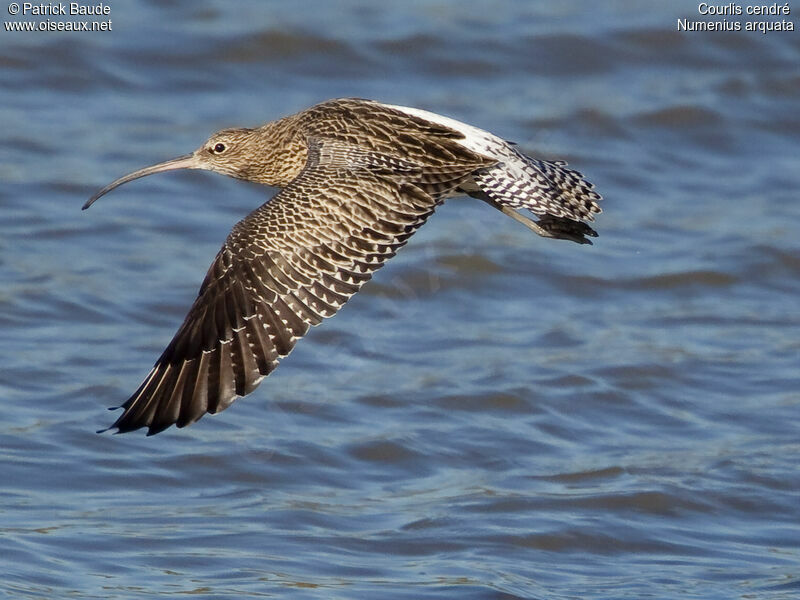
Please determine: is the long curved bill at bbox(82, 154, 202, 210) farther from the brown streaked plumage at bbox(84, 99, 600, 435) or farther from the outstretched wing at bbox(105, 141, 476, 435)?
the outstretched wing at bbox(105, 141, 476, 435)

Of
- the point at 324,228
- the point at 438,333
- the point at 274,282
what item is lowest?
the point at 438,333

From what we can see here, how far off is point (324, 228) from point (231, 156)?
165cm

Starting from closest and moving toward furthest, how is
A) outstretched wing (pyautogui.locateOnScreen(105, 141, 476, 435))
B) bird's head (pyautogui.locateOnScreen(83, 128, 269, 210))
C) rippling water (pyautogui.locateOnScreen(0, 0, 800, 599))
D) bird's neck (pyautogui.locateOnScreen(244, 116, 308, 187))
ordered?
outstretched wing (pyautogui.locateOnScreen(105, 141, 476, 435)), rippling water (pyautogui.locateOnScreen(0, 0, 800, 599)), bird's neck (pyautogui.locateOnScreen(244, 116, 308, 187)), bird's head (pyautogui.locateOnScreen(83, 128, 269, 210))

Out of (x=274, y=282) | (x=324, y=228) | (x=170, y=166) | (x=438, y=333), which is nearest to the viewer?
(x=274, y=282)

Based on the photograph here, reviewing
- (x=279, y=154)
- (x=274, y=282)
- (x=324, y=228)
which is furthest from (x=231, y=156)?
(x=274, y=282)

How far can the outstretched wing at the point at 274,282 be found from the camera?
639 centimetres

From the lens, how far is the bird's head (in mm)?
8195

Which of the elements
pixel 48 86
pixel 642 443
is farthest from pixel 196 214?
pixel 642 443

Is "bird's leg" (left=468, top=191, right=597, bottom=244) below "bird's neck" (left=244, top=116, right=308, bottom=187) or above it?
below

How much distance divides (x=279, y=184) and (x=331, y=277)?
171 cm

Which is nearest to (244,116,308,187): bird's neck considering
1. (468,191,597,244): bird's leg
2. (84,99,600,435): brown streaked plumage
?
(84,99,600,435): brown streaked plumage

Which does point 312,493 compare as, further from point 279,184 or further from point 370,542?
point 279,184

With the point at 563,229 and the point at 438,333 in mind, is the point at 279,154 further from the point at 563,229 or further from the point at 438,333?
the point at 438,333

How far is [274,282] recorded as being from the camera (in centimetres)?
660
